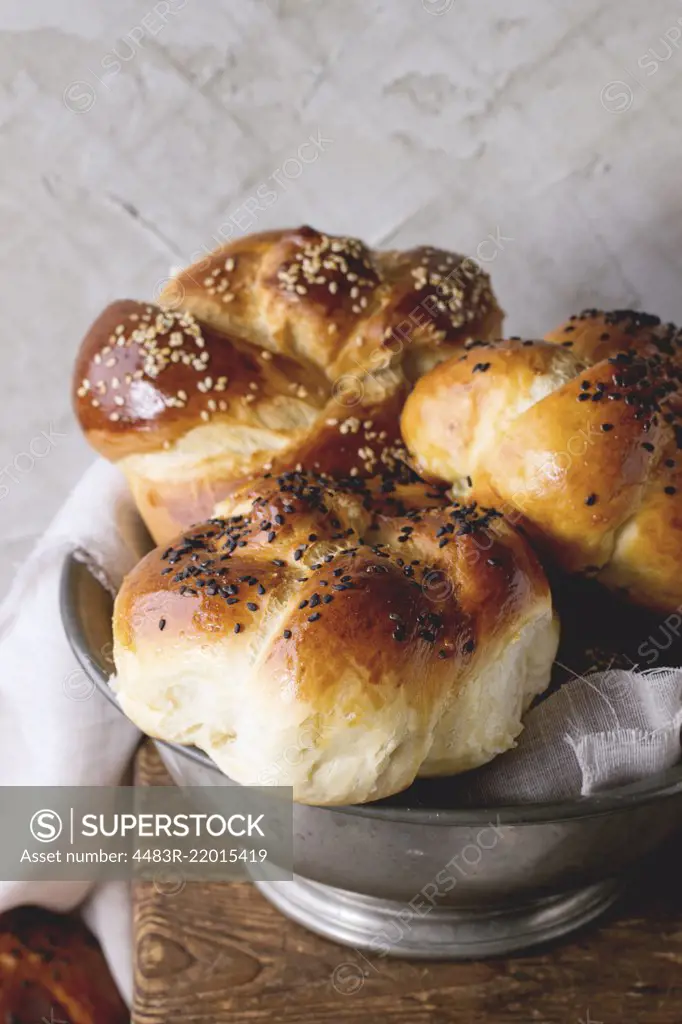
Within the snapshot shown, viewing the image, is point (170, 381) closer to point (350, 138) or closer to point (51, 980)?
point (350, 138)

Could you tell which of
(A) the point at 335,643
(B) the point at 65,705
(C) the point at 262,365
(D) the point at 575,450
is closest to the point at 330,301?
(C) the point at 262,365

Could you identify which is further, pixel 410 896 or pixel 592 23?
pixel 592 23

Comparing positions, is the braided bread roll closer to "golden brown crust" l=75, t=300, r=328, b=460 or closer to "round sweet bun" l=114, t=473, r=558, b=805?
"round sweet bun" l=114, t=473, r=558, b=805

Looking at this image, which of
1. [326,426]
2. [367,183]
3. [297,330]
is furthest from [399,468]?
[367,183]

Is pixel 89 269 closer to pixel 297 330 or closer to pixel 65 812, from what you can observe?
pixel 297 330

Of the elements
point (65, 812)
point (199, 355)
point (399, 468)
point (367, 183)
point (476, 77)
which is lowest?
point (65, 812)

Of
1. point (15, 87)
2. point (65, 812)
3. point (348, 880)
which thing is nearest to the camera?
point (348, 880)

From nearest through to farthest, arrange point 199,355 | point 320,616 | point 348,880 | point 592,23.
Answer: point 320,616 → point 348,880 → point 199,355 → point 592,23
